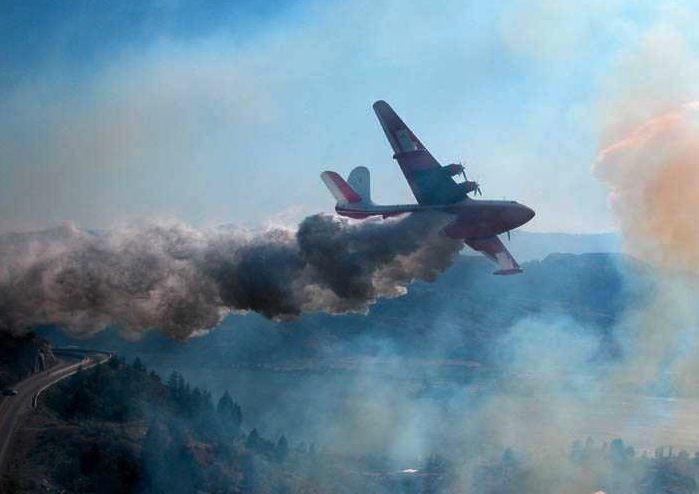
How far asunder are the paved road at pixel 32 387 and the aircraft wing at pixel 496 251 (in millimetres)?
41314

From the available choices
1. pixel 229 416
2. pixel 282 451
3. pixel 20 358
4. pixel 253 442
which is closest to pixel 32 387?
pixel 20 358

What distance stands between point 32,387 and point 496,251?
5320 cm

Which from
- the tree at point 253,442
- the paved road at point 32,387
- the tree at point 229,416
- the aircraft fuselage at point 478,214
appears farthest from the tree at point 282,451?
the aircraft fuselage at point 478,214

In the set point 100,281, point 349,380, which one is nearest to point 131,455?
point 100,281

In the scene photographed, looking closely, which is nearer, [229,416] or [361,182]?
[361,182]

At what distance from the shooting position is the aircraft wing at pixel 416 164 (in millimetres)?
61906

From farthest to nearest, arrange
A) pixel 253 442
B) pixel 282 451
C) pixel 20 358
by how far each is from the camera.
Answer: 1. pixel 20 358
2. pixel 253 442
3. pixel 282 451

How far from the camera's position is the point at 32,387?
92.7 metres

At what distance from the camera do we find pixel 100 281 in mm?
68688

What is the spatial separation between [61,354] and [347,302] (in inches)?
2612

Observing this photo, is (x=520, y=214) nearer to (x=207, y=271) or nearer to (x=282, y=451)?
(x=207, y=271)

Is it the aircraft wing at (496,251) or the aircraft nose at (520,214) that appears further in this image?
the aircraft wing at (496,251)

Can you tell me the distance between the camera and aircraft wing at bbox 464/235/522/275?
66625mm

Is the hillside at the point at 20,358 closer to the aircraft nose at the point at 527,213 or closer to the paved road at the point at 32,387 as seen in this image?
the paved road at the point at 32,387
